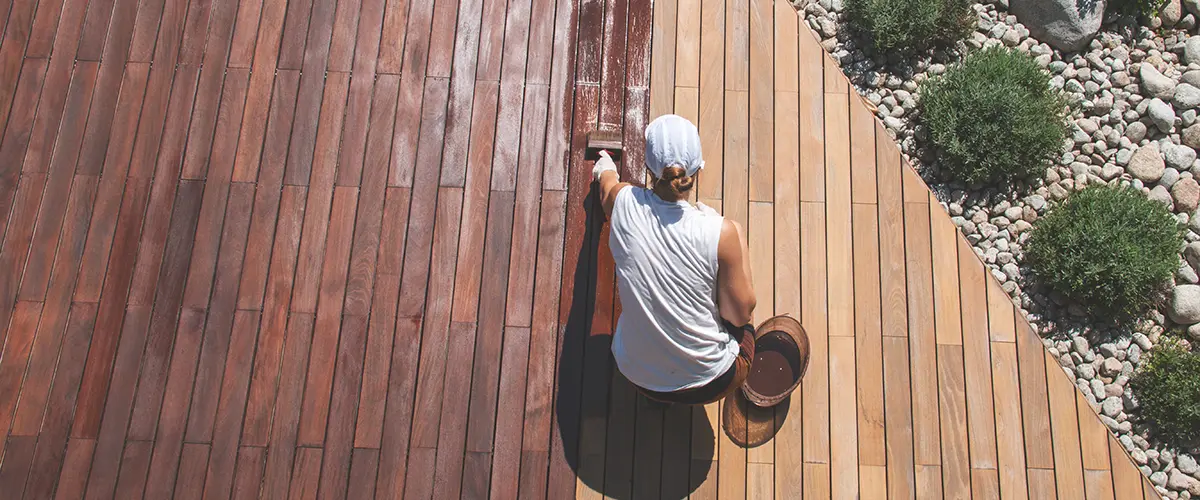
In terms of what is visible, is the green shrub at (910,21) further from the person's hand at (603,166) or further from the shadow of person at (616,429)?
the shadow of person at (616,429)

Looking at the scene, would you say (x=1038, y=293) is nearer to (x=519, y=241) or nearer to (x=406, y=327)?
(x=519, y=241)

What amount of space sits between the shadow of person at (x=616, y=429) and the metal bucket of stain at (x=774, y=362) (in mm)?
237

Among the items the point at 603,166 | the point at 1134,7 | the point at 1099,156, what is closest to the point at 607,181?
the point at 603,166

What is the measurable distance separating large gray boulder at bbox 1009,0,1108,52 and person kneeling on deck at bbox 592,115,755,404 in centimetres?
223

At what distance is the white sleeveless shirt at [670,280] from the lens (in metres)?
2.65

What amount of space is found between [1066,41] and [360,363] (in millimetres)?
3450

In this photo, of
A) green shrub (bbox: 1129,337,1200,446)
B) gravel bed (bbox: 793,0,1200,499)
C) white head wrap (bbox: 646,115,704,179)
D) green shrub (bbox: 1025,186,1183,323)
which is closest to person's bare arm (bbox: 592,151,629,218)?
white head wrap (bbox: 646,115,704,179)

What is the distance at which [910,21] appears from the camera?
3.75 metres

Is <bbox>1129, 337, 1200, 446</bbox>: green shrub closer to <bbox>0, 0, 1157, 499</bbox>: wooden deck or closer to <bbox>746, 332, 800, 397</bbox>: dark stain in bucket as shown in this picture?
<bbox>0, 0, 1157, 499</bbox>: wooden deck

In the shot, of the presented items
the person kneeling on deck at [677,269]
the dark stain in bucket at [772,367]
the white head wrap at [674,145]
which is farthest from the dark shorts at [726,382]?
the white head wrap at [674,145]

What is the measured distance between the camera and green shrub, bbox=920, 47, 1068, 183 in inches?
142

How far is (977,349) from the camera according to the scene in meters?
3.47

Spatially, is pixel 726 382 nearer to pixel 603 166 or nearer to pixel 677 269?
pixel 677 269

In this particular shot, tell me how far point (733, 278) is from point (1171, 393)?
80.1 inches
